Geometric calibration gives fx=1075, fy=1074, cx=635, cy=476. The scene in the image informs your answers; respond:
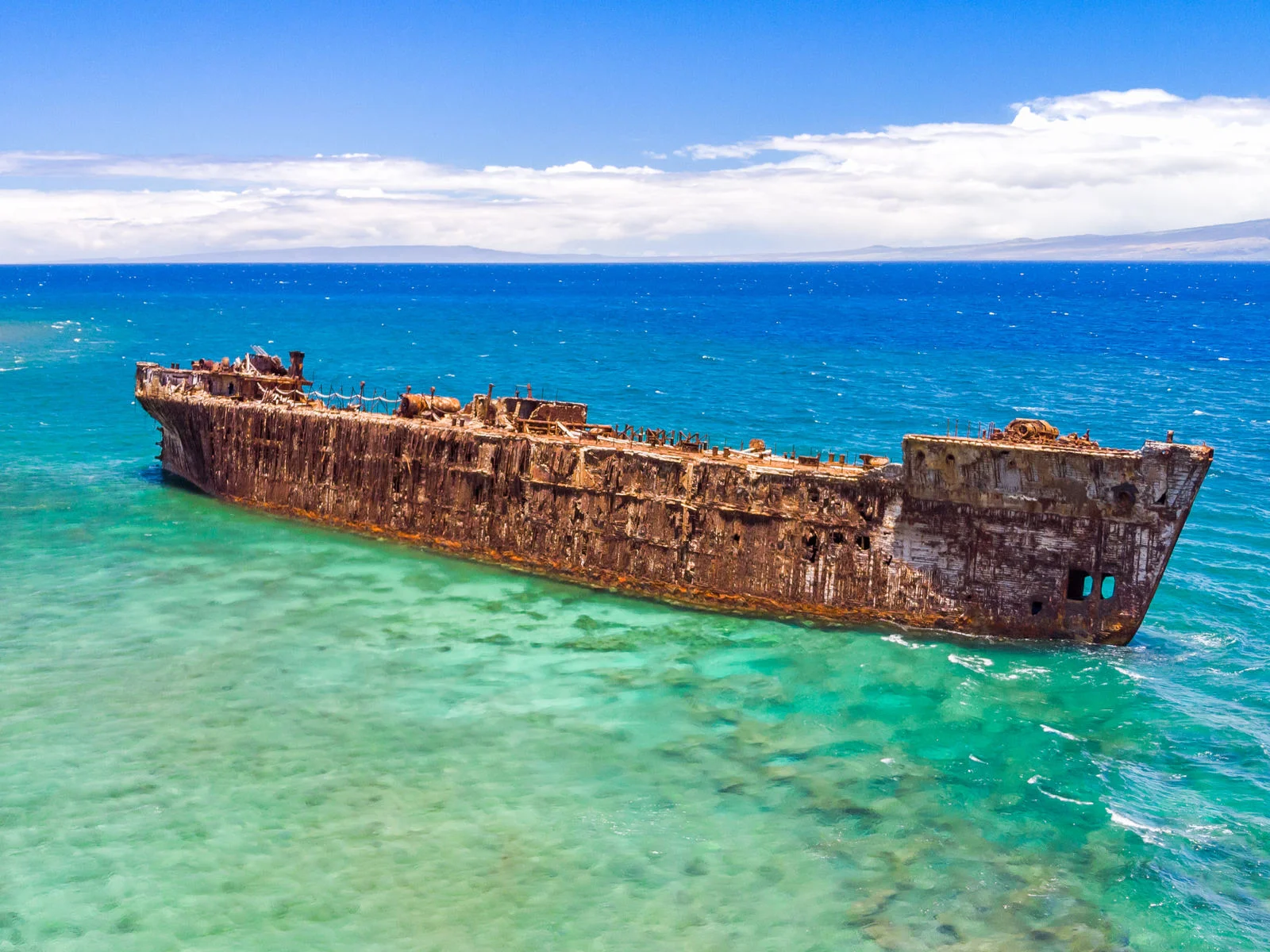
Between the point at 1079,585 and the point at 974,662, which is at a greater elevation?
the point at 1079,585

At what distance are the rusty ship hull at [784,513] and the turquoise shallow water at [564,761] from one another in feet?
3.59

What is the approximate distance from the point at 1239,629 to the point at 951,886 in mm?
17953

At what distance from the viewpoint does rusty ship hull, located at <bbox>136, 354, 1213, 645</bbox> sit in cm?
2803

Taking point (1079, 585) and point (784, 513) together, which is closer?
point (1079, 585)

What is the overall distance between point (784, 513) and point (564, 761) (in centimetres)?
1072

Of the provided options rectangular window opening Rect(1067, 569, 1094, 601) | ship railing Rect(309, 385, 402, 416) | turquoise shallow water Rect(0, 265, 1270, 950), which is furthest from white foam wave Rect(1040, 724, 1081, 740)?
ship railing Rect(309, 385, 402, 416)

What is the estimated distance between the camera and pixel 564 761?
2339 centimetres

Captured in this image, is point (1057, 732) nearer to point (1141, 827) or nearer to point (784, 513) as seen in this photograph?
point (1141, 827)

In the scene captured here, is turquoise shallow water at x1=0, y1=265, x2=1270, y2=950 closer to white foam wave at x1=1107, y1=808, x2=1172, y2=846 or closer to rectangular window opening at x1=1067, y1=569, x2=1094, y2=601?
white foam wave at x1=1107, y1=808, x2=1172, y2=846

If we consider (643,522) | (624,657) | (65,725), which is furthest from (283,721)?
(643,522)

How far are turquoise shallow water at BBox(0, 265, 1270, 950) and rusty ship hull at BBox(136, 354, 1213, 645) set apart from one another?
1095 millimetres

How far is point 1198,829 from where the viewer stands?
21609 mm

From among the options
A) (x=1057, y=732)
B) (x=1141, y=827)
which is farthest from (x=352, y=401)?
(x=1141, y=827)

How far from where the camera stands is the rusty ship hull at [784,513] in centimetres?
2803
